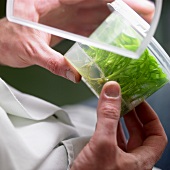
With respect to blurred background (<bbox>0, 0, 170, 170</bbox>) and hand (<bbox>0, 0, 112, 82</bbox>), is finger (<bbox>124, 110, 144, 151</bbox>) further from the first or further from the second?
blurred background (<bbox>0, 0, 170, 170</bbox>)

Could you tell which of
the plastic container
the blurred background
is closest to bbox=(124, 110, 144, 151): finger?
the plastic container

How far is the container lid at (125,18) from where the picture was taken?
19.3 inches

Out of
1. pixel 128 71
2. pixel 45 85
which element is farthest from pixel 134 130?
pixel 45 85

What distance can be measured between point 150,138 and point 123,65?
0.17 metres

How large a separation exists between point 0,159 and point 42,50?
0.21 meters

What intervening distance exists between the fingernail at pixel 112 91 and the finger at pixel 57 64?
0.08 metres

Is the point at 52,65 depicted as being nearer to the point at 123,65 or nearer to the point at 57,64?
the point at 57,64

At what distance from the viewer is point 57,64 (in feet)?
2.11

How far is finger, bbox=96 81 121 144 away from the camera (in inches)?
21.5

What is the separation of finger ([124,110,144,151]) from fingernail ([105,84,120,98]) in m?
0.20

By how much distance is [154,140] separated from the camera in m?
0.67

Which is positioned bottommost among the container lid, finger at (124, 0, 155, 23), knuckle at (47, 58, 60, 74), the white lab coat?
the white lab coat

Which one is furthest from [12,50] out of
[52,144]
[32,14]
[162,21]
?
[162,21]

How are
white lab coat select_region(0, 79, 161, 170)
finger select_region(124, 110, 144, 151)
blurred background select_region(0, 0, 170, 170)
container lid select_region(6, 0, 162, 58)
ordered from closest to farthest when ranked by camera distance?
container lid select_region(6, 0, 162, 58), white lab coat select_region(0, 79, 161, 170), finger select_region(124, 110, 144, 151), blurred background select_region(0, 0, 170, 170)
